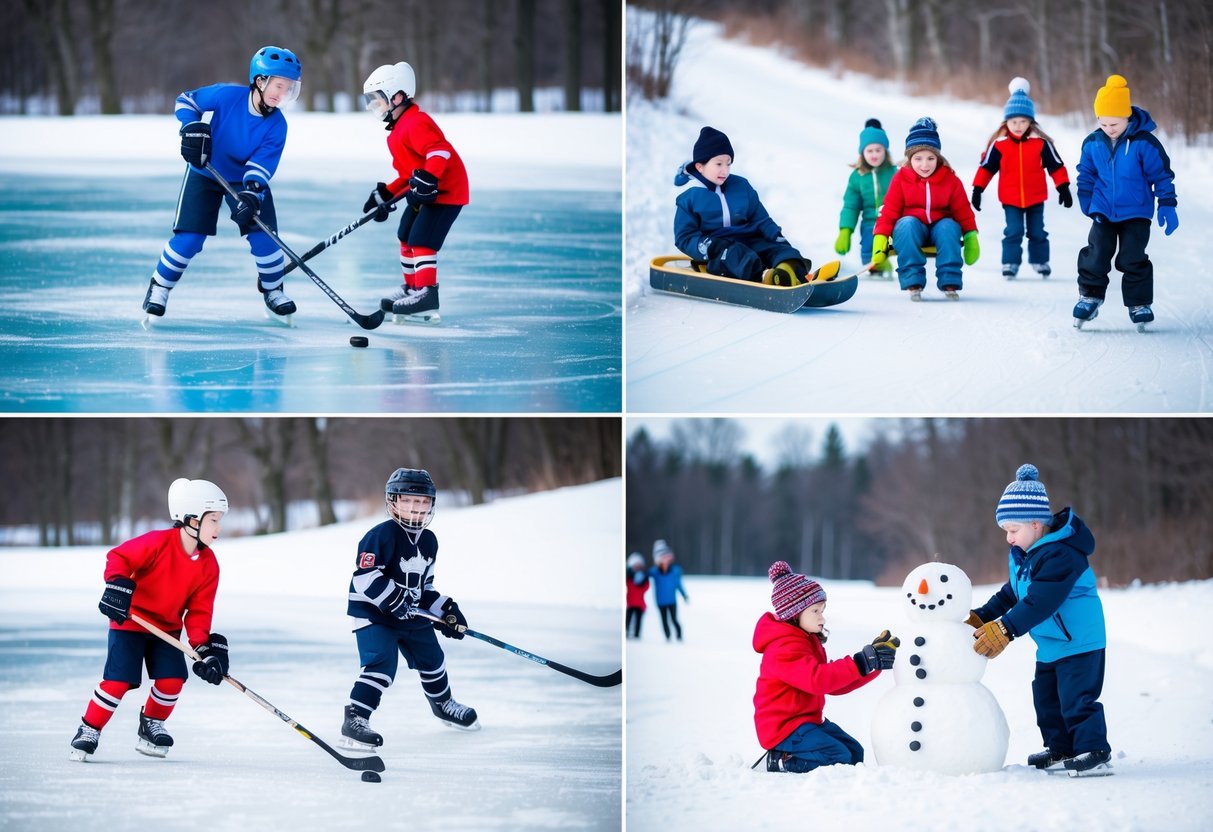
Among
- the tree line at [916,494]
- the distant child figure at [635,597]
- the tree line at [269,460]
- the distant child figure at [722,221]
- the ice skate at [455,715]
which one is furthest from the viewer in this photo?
the tree line at [269,460]

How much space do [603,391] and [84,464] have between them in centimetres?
676

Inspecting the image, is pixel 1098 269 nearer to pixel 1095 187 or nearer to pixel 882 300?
pixel 1095 187

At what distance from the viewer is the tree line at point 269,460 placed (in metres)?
9.10

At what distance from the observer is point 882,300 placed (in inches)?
229

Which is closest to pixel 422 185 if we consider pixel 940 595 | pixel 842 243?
pixel 842 243

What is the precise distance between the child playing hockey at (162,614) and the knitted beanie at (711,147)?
244 centimetres

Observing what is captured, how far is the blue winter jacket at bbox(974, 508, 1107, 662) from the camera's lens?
3738 millimetres

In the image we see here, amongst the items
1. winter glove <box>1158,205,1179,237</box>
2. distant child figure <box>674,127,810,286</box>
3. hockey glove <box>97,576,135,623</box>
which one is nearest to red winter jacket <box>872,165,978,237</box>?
distant child figure <box>674,127,810,286</box>

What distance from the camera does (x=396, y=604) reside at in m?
4.27

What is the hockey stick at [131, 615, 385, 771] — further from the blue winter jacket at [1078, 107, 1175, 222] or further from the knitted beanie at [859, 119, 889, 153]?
the knitted beanie at [859, 119, 889, 153]

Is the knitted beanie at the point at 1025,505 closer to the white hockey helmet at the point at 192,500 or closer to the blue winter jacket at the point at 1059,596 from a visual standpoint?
the blue winter jacket at the point at 1059,596

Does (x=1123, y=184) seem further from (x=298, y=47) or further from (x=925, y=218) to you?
(x=298, y=47)

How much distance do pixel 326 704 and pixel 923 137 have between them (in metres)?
3.23

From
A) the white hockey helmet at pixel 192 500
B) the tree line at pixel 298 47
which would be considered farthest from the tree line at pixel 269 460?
the tree line at pixel 298 47
